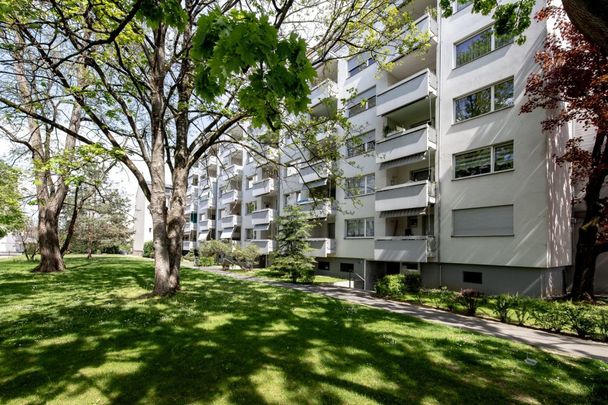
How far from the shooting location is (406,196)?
1762 centimetres

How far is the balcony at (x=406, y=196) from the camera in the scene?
16.7m

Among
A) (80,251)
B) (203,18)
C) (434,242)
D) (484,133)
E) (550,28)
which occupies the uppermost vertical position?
(550,28)

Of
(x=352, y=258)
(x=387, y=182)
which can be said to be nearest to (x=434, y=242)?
(x=387, y=182)

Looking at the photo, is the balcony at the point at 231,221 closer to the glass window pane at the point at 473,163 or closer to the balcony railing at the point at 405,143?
the balcony railing at the point at 405,143

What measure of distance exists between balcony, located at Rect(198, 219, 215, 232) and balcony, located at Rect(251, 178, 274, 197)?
1367 cm

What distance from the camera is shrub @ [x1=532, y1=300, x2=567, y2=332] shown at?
346 inches

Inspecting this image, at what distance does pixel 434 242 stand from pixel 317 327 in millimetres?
10610

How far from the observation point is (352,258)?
22.3 m

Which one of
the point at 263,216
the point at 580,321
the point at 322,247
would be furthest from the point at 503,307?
the point at 263,216

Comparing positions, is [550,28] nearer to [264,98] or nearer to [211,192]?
[264,98]

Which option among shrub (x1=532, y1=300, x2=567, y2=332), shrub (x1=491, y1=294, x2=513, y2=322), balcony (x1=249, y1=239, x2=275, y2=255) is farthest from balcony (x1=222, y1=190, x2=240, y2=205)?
shrub (x1=532, y1=300, x2=567, y2=332)

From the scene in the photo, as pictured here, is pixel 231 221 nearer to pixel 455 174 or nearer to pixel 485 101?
pixel 455 174

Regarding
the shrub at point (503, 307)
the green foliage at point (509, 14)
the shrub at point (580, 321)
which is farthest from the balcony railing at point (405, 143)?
the green foliage at point (509, 14)

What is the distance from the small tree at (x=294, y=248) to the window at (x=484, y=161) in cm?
1009
